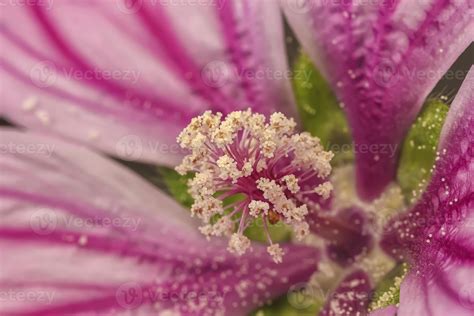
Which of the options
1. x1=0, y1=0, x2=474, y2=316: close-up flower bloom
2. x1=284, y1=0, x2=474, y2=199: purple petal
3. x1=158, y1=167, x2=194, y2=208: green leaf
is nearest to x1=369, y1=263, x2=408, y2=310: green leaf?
x1=0, y1=0, x2=474, y2=316: close-up flower bloom

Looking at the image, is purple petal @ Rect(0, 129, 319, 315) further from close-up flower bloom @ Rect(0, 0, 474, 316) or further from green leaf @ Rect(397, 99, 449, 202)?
green leaf @ Rect(397, 99, 449, 202)

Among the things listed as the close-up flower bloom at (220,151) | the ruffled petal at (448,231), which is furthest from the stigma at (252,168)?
the ruffled petal at (448,231)

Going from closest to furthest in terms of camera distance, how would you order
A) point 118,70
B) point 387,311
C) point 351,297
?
point 387,311 → point 351,297 → point 118,70

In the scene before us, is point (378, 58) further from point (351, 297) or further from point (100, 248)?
point (100, 248)

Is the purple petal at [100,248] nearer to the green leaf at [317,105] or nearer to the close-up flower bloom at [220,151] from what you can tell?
the close-up flower bloom at [220,151]

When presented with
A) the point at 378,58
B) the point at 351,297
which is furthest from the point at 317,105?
the point at 351,297

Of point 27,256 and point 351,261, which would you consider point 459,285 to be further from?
point 27,256

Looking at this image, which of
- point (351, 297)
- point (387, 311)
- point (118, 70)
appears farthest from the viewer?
point (118, 70)
